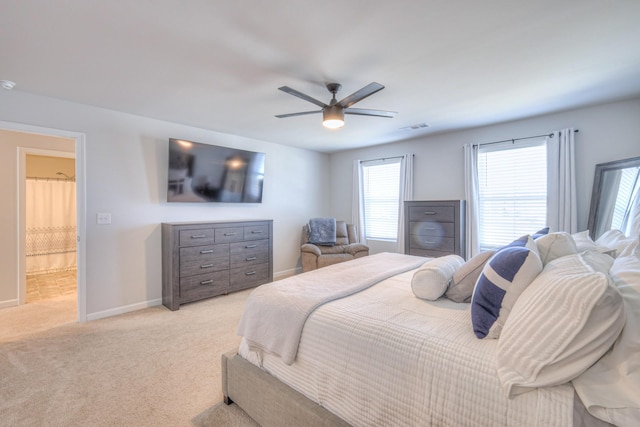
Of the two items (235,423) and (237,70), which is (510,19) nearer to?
(237,70)

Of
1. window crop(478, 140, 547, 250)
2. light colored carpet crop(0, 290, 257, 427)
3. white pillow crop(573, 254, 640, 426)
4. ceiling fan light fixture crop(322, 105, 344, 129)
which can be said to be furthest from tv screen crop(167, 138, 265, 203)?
white pillow crop(573, 254, 640, 426)

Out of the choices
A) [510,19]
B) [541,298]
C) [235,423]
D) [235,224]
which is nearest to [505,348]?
[541,298]

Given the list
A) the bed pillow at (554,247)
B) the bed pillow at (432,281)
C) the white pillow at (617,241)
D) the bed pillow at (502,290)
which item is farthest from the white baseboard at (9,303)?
the white pillow at (617,241)

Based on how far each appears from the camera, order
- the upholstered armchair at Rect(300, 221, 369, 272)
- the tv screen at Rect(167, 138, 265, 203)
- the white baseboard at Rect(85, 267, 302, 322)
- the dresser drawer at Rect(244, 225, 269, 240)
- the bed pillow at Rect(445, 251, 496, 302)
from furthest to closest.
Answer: the upholstered armchair at Rect(300, 221, 369, 272) → the dresser drawer at Rect(244, 225, 269, 240) → the tv screen at Rect(167, 138, 265, 203) → the white baseboard at Rect(85, 267, 302, 322) → the bed pillow at Rect(445, 251, 496, 302)

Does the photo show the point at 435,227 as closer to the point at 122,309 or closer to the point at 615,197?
the point at 615,197

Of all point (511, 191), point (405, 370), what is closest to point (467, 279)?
point (405, 370)

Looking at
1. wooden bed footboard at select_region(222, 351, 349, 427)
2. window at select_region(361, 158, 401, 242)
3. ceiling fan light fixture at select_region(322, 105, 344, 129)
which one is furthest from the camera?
window at select_region(361, 158, 401, 242)

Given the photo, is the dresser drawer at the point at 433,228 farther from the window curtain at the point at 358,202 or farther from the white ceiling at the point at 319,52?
the white ceiling at the point at 319,52

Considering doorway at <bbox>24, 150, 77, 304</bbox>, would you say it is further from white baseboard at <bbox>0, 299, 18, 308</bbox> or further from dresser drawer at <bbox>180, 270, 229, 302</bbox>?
dresser drawer at <bbox>180, 270, 229, 302</bbox>

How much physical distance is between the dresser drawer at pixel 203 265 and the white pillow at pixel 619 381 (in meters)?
3.77

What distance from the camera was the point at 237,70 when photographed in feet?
7.88

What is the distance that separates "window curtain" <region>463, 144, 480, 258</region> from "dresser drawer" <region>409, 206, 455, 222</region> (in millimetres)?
370

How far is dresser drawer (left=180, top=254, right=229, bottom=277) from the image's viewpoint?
3.66 meters

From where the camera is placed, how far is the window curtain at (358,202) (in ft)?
18.3
